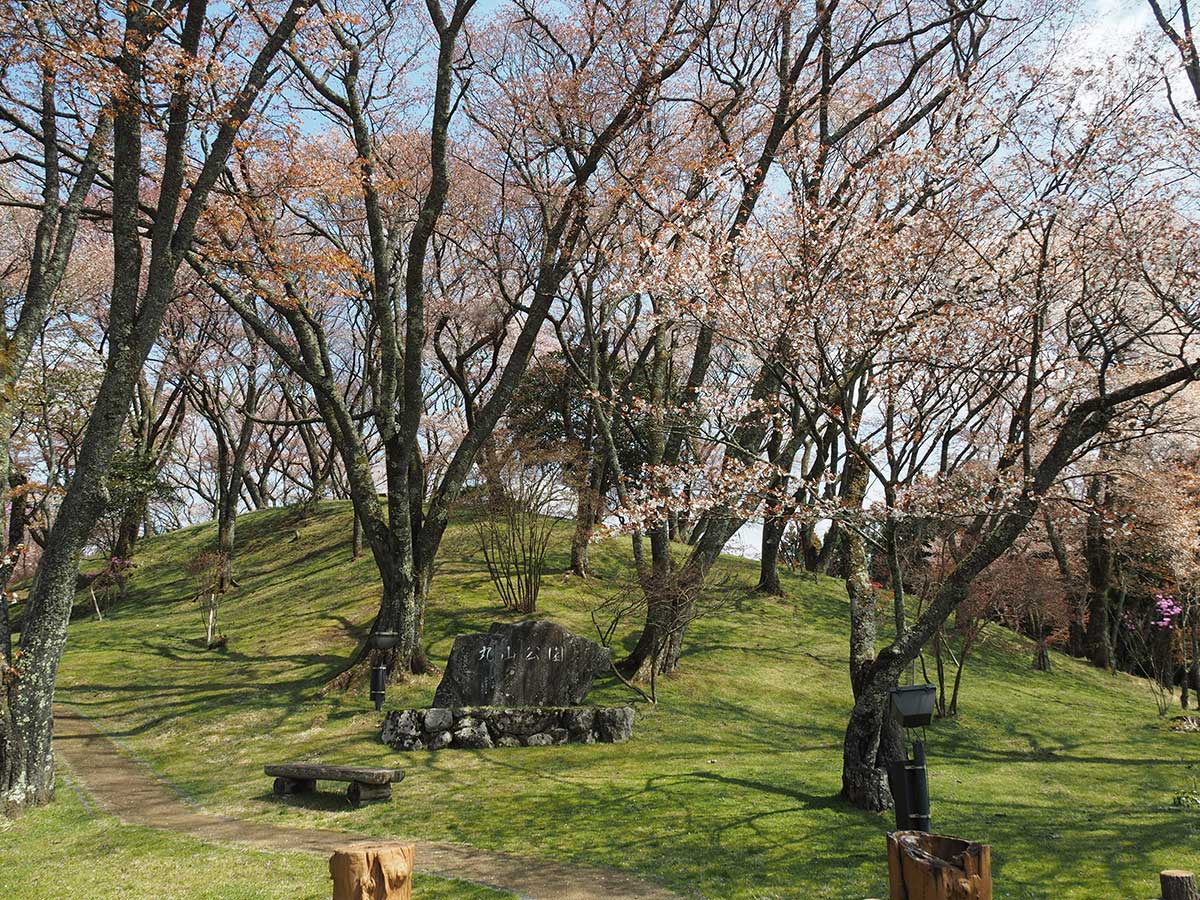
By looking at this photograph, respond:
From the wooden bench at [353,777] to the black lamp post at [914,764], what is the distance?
536 centimetres

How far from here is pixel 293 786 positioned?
30.7 feet

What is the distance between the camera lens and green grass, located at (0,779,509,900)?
5926 millimetres

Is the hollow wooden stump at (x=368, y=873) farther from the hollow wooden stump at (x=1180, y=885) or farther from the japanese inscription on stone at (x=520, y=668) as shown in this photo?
the japanese inscription on stone at (x=520, y=668)

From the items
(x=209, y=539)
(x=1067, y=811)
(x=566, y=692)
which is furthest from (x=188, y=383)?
(x=1067, y=811)

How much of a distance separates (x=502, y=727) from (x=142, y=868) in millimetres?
5529

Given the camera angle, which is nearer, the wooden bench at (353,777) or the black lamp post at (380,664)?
the wooden bench at (353,777)

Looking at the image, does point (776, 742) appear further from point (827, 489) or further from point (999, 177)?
point (999, 177)

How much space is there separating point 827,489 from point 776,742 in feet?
13.1

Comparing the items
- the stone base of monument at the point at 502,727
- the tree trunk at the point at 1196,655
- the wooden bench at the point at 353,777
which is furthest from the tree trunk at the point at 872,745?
the tree trunk at the point at 1196,655

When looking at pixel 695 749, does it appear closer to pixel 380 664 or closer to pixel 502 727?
pixel 502 727

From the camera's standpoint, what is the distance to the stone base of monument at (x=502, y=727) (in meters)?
11.2

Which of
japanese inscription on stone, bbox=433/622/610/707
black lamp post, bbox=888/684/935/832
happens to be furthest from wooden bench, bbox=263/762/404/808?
black lamp post, bbox=888/684/935/832

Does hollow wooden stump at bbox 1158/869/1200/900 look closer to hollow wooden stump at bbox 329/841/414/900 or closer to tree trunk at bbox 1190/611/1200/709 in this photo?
hollow wooden stump at bbox 329/841/414/900

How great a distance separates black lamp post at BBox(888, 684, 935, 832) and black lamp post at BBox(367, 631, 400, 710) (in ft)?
26.9
